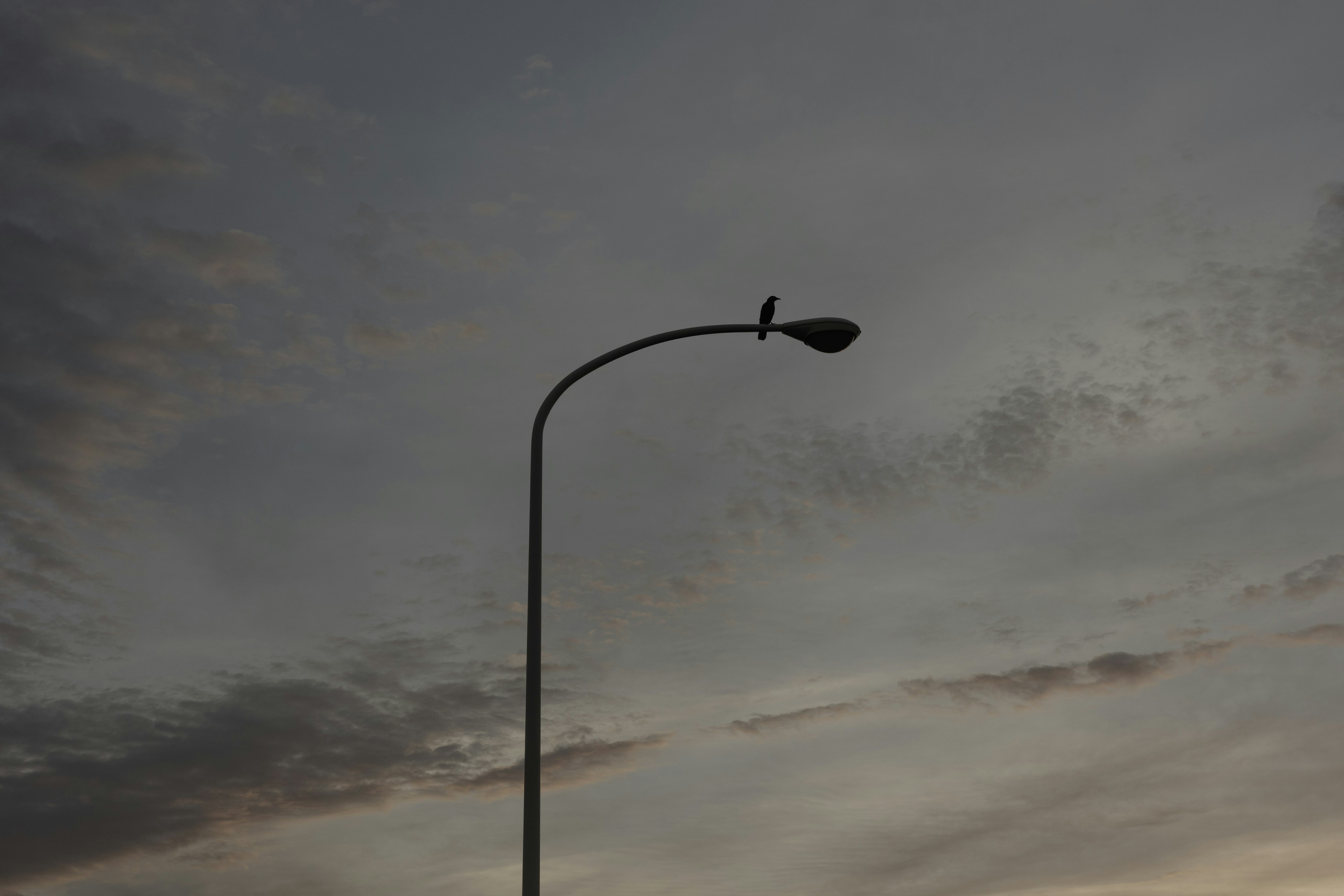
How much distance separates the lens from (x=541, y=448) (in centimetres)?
1351

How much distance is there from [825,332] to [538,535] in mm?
4252

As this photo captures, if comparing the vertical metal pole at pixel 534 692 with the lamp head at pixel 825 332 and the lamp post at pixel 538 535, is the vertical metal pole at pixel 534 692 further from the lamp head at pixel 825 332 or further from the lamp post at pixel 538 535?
the lamp head at pixel 825 332

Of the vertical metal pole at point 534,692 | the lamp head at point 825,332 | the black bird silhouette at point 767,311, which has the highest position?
the black bird silhouette at point 767,311

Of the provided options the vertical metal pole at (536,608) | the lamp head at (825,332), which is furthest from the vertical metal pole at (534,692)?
the lamp head at (825,332)

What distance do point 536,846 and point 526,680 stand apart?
166cm

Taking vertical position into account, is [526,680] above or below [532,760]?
above

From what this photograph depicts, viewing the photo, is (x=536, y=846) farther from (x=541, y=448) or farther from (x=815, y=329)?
(x=815, y=329)

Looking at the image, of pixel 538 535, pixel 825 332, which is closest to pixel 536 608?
pixel 538 535

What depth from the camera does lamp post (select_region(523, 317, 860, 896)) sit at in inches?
456

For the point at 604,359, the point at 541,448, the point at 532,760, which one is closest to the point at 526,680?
the point at 532,760

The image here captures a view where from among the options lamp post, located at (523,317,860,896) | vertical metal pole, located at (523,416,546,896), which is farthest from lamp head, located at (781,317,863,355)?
vertical metal pole, located at (523,416,546,896)

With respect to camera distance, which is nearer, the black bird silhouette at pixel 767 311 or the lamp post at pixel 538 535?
the lamp post at pixel 538 535

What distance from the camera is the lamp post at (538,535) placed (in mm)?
11586

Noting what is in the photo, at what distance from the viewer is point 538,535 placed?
1285 centimetres
